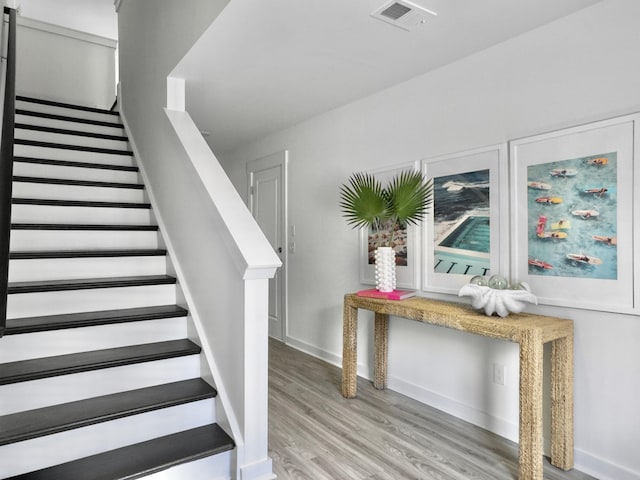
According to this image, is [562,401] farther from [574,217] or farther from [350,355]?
[350,355]

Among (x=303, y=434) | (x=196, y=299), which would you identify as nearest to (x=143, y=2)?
(x=196, y=299)

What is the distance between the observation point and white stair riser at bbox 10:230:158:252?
2.64 meters

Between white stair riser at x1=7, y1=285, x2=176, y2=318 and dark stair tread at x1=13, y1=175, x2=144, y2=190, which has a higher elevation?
dark stair tread at x1=13, y1=175, x2=144, y2=190

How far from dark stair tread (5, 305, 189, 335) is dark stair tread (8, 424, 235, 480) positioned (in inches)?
25.9

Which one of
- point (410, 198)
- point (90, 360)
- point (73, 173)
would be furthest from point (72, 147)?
point (410, 198)

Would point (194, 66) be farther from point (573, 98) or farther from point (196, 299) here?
point (573, 98)

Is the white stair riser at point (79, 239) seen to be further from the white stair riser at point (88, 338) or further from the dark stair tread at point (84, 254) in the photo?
the white stair riser at point (88, 338)

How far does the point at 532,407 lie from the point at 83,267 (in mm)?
2628

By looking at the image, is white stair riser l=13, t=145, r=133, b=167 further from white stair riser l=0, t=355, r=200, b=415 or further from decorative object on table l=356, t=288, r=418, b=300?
decorative object on table l=356, t=288, r=418, b=300

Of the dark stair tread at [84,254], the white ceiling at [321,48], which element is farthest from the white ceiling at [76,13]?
the dark stair tread at [84,254]

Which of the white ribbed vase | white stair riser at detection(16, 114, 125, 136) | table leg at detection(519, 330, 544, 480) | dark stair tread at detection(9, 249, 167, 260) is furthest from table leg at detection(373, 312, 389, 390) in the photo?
white stair riser at detection(16, 114, 125, 136)

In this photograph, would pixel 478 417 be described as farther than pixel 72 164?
No

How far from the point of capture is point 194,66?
2.76 m

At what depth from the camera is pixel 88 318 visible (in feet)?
7.41
